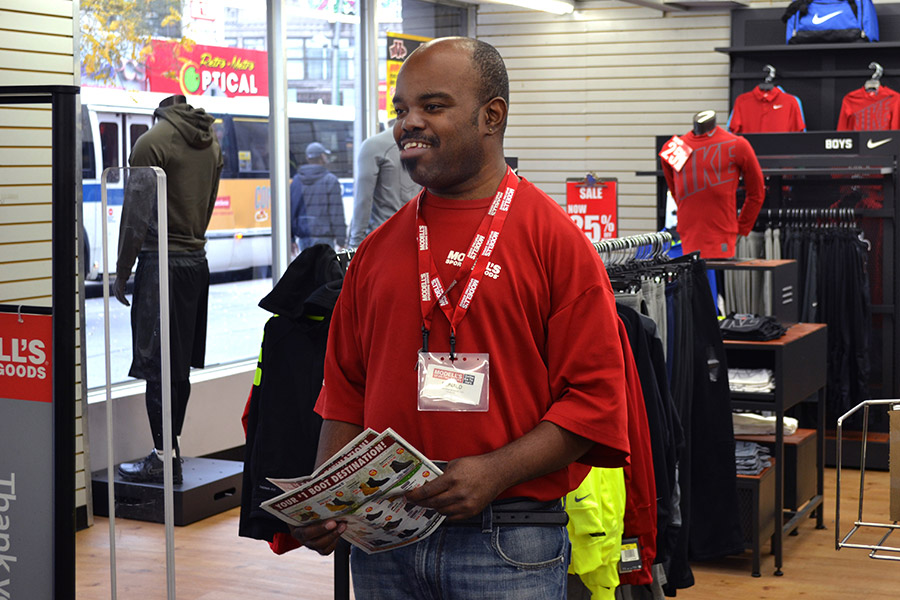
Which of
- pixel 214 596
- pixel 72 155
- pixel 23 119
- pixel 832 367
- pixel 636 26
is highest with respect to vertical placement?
pixel 636 26

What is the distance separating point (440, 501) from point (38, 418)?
1123 millimetres

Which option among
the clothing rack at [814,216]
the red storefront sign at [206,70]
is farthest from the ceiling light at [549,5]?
the clothing rack at [814,216]

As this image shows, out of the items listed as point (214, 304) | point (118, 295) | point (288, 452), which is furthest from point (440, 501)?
point (214, 304)

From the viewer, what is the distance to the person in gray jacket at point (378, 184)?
657 centimetres

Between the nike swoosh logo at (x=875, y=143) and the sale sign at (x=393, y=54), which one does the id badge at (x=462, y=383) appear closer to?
the nike swoosh logo at (x=875, y=143)

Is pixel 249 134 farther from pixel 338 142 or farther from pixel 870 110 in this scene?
pixel 870 110

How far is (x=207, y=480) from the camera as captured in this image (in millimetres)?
5438

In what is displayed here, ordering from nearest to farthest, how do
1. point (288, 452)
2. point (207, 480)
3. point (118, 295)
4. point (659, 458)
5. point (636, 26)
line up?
point (288, 452) → point (659, 458) → point (118, 295) → point (207, 480) → point (636, 26)

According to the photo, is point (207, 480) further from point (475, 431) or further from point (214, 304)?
point (475, 431)

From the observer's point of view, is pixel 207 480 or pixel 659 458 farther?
pixel 207 480

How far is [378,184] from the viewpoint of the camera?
6.66 metres

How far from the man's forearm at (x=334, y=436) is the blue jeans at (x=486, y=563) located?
0.63 ft

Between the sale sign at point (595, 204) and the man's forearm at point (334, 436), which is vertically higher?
the sale sign at point (595, 204)

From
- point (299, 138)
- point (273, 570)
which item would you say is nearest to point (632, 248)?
point (273, 570)
